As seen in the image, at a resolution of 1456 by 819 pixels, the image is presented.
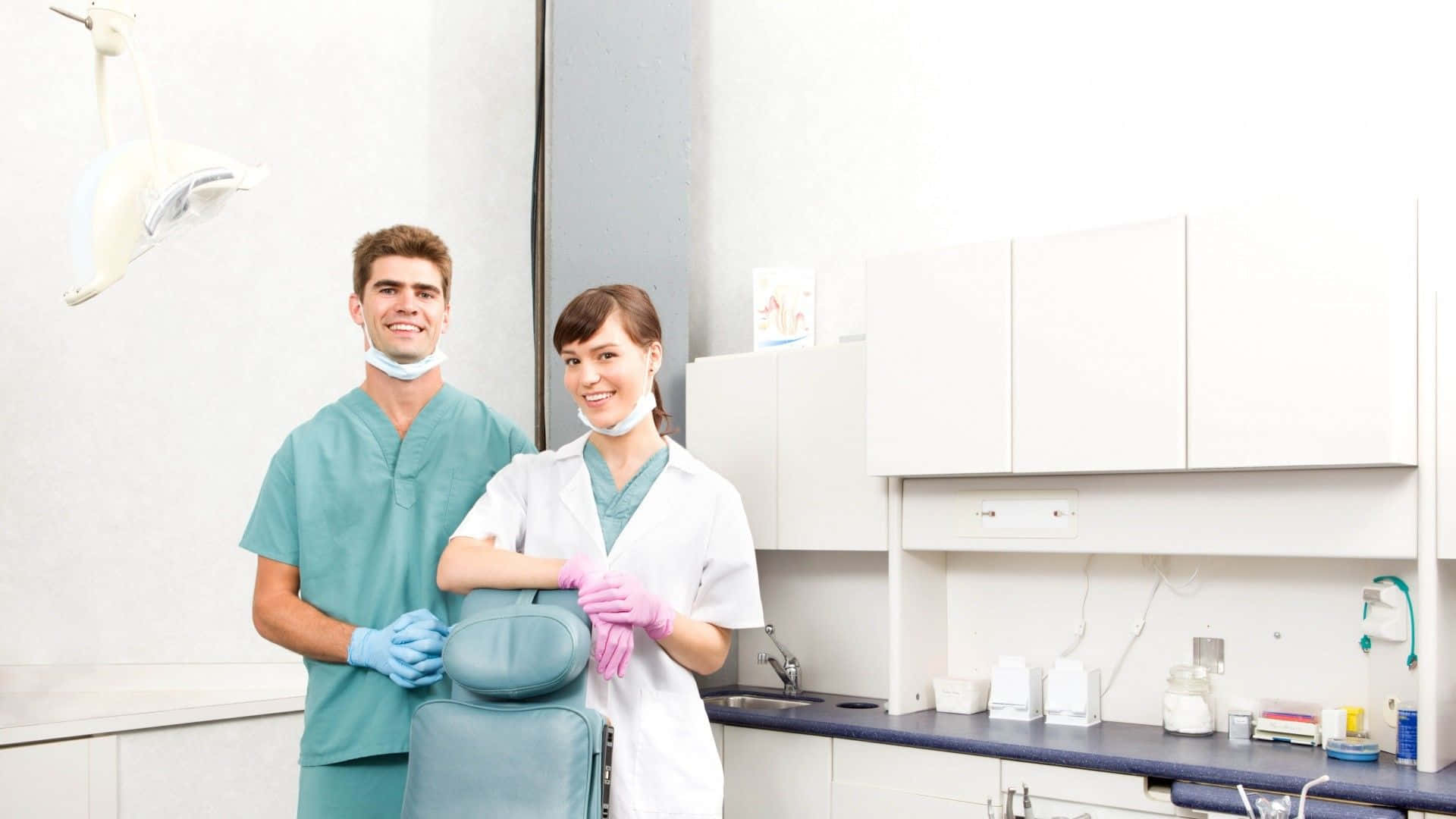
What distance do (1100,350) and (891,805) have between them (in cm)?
133

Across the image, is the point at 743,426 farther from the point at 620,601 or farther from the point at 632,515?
the point at 620,601

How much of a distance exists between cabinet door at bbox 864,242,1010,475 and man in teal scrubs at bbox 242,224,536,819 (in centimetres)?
128

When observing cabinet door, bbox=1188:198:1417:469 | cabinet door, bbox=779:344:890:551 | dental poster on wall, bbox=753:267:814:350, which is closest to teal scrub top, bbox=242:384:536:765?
cabinet door, bbox=779:344:890:551

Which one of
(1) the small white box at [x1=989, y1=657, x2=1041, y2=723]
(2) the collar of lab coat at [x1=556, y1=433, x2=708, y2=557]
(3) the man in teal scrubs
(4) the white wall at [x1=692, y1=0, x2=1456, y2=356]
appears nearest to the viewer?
(3) the man in teal scrubs

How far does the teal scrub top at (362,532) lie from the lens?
94.7 inches

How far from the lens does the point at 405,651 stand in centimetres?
233

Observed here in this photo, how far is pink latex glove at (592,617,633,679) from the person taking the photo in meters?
2.29

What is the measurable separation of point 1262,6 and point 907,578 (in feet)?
6.26

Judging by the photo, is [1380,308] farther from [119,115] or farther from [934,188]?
[119,115]

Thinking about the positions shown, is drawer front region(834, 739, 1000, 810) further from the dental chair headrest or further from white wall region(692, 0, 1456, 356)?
white wall region(692, 0, 1456, 356)

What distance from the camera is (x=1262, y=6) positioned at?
3365 mm

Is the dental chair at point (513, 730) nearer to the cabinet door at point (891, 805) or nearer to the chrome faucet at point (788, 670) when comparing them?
the cabinet door at point (891, 805)

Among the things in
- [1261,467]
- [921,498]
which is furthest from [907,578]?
[1261,467]

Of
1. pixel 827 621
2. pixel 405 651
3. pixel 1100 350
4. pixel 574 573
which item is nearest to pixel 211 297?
pixel 405 651
